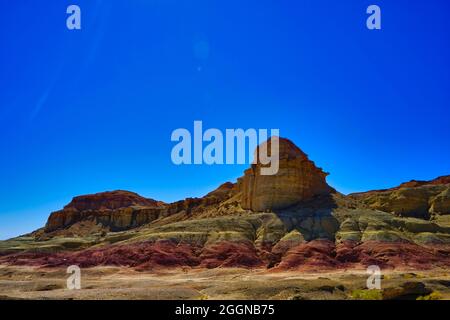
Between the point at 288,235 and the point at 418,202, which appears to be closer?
the point at 288,235

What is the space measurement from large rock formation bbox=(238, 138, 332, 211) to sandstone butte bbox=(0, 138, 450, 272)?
0.65 ft

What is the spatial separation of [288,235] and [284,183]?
1706 cm

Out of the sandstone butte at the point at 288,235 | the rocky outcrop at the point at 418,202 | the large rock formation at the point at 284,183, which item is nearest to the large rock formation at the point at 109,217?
the sandstone butte at the point at 288,235

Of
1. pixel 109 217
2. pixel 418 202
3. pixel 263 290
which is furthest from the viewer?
pixel 109 217

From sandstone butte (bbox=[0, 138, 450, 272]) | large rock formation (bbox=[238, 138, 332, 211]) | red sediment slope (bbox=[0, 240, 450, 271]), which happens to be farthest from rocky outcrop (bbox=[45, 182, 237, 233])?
red sediment slope (bbox=[0, 240, 450, 271])

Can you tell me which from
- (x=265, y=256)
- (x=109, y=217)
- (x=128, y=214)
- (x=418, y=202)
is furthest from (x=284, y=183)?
(x=109, y=217)

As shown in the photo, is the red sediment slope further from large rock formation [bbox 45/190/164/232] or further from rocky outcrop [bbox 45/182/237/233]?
large rock formation [bbox 45/190/164/232]

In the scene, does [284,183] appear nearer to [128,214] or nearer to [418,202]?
[418,202]

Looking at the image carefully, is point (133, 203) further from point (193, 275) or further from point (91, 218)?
point (193, 275)

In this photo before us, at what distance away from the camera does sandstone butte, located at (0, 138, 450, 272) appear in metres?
55.6

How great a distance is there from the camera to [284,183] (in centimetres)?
7875

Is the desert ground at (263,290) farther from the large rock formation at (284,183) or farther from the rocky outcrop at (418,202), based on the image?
the rocky outcrop at (418,202)
